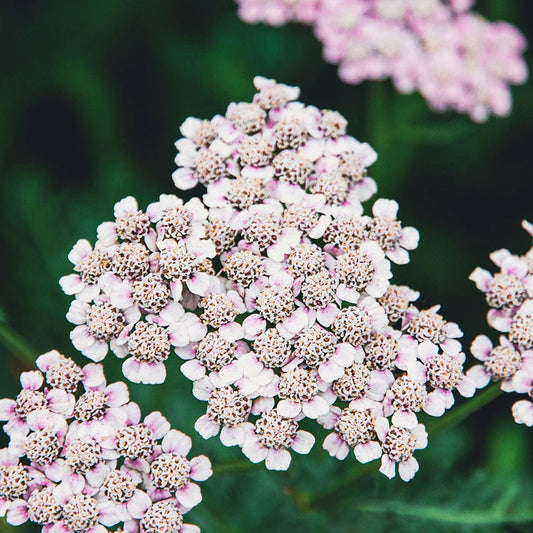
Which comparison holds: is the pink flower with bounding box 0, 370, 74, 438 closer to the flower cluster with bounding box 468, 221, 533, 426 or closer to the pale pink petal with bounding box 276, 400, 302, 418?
the pale pink petal with bounding box 276, 400, 302, 418

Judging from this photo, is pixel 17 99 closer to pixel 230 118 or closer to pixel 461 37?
pixel 230 118

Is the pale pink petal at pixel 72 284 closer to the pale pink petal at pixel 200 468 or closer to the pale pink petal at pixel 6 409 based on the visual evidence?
the pale pink petal at pixel 6 409

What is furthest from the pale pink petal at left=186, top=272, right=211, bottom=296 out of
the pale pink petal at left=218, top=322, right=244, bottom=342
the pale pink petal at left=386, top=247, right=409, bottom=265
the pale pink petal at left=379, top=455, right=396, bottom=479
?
the pale pink petal at left=379, top=455, right=396, bottom=479

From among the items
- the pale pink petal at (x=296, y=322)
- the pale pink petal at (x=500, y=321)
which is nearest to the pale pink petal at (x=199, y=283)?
the pale pink petal at (x=296, y=322)

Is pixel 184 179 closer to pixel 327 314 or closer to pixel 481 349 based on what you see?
pixel 327 314

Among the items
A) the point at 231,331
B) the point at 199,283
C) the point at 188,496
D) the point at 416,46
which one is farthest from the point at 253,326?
the point at 416,46
